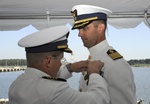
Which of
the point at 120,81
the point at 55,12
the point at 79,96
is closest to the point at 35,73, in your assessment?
the point at 79,96

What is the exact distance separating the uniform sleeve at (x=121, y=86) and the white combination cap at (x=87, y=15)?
0.93 ft

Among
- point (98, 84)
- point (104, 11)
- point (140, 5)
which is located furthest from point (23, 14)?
point (98, 84)

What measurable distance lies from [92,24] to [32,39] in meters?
0.37

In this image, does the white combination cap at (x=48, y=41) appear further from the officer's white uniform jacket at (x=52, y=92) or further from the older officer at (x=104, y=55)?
the older officer at (x=104, y=55)

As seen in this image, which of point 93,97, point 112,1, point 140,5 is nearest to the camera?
point 93,97

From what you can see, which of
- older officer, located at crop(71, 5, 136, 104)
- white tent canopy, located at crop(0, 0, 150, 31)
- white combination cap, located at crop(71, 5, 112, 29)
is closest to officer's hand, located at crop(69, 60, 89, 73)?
older officer, located at crop(71, 5, 136, 104)

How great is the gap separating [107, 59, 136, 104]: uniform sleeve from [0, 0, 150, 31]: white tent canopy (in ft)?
4.31

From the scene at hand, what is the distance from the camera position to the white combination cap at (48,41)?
1098mm

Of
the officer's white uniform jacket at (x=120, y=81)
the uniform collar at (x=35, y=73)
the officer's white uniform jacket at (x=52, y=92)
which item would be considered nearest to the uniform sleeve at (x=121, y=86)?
the officer's white uniform jacket at (x=120, y=81)

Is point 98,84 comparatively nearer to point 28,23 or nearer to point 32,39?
point 32,39

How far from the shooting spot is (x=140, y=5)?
2.77 m

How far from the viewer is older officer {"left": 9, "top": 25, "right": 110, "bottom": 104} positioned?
102 cm

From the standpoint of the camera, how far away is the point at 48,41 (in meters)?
1.10

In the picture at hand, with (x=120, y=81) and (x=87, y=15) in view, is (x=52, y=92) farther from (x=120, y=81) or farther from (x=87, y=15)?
(x=87, y=15)
